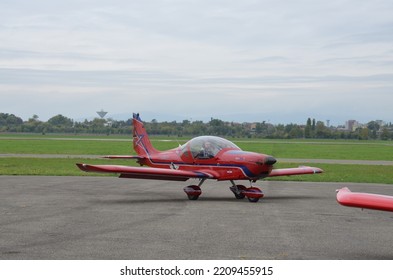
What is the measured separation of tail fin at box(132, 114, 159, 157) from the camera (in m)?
22.2

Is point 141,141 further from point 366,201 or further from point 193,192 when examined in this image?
point 366,201

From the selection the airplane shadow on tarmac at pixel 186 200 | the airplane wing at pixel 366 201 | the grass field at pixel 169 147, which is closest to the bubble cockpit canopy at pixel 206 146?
the airplane shadow on tarmac at pixel 186 200

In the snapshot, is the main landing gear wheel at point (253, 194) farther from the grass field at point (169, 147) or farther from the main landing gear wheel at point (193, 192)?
the grass field at point (169, 147)

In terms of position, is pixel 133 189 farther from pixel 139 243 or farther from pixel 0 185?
pixel 139 243

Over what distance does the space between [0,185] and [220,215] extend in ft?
34.9

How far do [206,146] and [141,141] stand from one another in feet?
14.1

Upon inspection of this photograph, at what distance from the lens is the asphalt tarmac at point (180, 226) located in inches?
391

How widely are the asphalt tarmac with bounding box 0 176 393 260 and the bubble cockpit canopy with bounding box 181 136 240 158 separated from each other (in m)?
1.43

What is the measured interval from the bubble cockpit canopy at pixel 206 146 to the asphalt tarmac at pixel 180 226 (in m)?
1.43

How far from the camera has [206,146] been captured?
62.3 ft

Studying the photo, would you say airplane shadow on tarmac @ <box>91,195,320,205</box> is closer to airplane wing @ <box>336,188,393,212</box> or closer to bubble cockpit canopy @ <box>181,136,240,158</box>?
bubble cockpit canopy @ <box>181,136,240,158</box>
